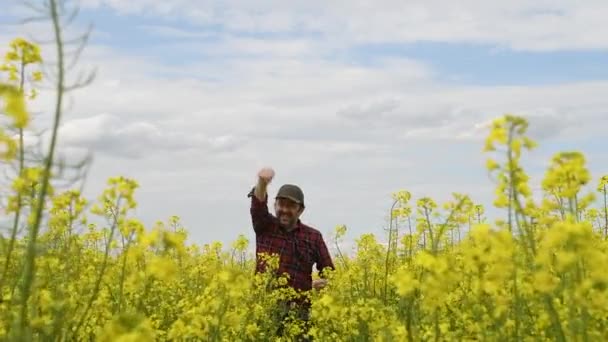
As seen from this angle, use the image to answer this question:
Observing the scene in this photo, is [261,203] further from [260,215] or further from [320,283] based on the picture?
[320,283]

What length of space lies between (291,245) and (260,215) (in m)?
0.42

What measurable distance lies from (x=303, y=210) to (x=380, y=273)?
1284 mm

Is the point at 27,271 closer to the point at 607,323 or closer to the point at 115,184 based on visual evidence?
the point at 115,184

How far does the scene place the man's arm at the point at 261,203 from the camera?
272 inches

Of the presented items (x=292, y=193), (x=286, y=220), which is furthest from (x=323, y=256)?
(x=292, y=193)

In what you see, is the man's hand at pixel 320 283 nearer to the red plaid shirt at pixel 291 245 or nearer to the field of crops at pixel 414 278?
the red plaid shirt at pixel 291 245

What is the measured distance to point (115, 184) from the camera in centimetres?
365

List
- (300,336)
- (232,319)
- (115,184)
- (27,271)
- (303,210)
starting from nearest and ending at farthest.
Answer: (27,271) < (115,184) < (232,319) < (300,336) < (303,210)

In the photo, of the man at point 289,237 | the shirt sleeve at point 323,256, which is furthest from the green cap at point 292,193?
the shirt sleeve at point 323,256

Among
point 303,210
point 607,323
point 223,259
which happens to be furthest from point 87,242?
point 607,323

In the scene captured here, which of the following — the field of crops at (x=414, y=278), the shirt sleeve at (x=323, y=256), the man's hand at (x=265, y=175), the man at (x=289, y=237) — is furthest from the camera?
the shirt sleeve at (x=323, y=256)

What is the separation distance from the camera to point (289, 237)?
282 inches

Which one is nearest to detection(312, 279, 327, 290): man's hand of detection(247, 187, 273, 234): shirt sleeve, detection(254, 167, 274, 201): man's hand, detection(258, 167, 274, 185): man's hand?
detection(247, 187, 273, 234): shirt sleeve

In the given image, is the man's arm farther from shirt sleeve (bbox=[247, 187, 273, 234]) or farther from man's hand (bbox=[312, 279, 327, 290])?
man's hand (bbox=[312, 279, 327, 290])
